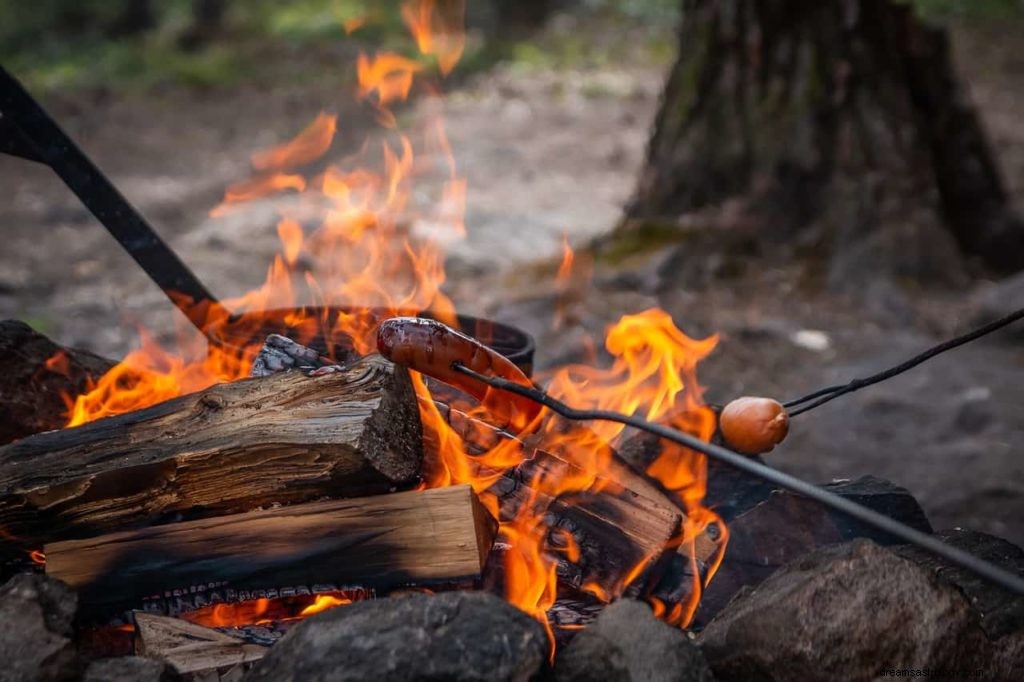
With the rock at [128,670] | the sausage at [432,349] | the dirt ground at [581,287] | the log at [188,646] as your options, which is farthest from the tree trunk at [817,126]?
the rock at [128,670]

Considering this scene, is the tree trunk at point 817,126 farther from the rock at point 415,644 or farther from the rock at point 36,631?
the rock at point 36,631

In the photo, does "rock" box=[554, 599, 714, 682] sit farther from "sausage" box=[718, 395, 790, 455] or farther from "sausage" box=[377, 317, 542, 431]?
"sausage" box=[718, 395, 790, 455]

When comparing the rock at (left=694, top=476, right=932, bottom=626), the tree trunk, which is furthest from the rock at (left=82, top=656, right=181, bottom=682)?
the tree trunk

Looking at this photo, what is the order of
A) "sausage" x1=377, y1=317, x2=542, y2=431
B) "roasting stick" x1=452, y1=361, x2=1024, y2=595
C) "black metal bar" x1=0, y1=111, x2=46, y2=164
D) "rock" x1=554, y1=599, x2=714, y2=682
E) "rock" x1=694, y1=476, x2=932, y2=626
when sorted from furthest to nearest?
"black metal bar" x1=0, y1=111, x2=46, y2=164, "rock" x1=694, y1=476, x2=932, y2=626, "sausage" x1=377, y1=317, x2=542, y2=431, "rock" x1=554, y1=599, x2=714, y2=682, "roasting stick" x1=452, y1=361, x2=1024, y2=595

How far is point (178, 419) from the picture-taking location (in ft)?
8.84

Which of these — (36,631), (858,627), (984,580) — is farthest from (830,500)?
(36,631)

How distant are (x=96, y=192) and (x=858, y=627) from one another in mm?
2689

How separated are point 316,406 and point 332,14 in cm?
2109

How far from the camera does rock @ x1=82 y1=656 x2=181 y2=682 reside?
7.48ft

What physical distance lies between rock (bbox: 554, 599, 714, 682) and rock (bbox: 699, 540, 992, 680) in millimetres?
144

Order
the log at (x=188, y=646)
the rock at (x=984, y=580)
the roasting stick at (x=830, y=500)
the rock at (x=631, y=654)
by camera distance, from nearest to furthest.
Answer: the roasting stick at (x=830, y=500)
the rock at (x=631, y=654)
the rock at (x=984, y=580)
the log at (x=188, y=646)

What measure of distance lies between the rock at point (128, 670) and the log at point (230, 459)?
39 cm

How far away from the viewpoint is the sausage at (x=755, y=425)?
3186mm

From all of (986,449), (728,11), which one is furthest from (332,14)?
(986,449)
